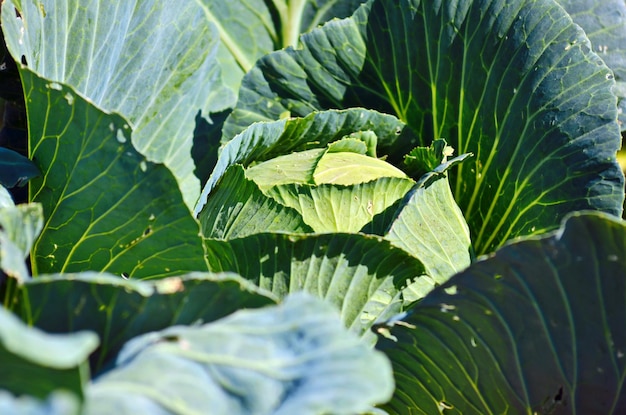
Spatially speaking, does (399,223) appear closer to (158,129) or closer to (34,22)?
(158,129)

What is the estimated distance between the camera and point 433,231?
1.32 metres

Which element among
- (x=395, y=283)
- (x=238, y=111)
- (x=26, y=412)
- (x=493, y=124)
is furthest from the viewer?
(x=238, y=111)

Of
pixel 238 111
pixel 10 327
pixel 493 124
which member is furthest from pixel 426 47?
pixel 10 327

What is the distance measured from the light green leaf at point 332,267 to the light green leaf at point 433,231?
62 mm

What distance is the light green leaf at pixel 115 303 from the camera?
77 centimetres

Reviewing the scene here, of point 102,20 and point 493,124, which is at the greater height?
point 102,20

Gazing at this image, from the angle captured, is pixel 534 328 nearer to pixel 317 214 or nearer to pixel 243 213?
pixel 317 214

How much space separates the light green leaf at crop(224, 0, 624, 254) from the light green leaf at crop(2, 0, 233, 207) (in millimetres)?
127

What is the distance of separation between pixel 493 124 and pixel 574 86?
0.20 metres

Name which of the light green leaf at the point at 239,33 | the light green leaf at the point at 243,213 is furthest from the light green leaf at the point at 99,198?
the light green leaf at the point at 239,33

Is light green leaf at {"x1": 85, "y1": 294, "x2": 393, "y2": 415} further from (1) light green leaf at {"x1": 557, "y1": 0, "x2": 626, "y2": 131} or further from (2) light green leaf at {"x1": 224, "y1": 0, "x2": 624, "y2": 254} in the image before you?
(1) light green leaf at {"x1": 557, "y1": 0, "x2": 626, "y2": 131}

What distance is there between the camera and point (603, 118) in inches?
51.8

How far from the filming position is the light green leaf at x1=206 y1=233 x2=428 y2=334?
113 centimetres

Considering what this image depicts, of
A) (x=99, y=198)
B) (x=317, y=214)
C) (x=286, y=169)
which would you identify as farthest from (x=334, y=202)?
(x=99, y=198)
